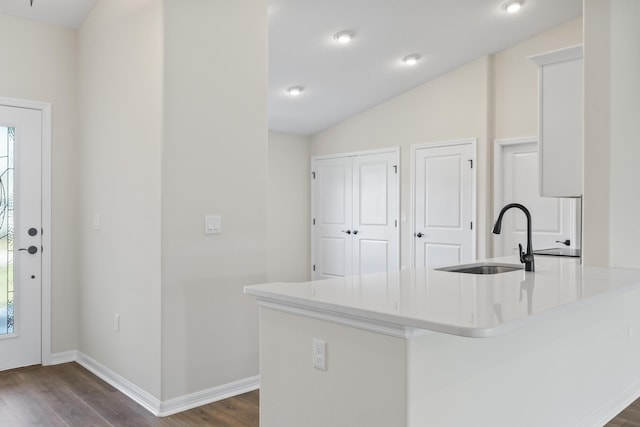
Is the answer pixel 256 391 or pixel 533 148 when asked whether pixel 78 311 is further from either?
pixel 533 148

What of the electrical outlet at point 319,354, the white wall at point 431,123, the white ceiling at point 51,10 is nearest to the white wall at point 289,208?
the white wall at point 431,123

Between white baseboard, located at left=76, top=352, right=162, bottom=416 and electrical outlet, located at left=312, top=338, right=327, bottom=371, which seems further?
white baseboard, located at left=76, top=352, right=162, bottom=416

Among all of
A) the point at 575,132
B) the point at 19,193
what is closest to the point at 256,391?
the point at 19,193

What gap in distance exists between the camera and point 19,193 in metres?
3.72

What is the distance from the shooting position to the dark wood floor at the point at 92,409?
9.08 ft

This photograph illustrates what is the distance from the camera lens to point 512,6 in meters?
4.39

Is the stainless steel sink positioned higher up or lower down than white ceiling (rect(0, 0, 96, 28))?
lower down

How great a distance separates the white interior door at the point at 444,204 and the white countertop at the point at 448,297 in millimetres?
3006

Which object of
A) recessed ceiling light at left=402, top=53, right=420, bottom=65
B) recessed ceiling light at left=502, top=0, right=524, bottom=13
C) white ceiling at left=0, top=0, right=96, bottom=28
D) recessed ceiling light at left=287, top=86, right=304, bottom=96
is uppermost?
recessed ceiling light at left=502, top=0, right=524, bottom=13

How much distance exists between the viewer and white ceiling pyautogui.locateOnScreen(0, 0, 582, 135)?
13.3 feet

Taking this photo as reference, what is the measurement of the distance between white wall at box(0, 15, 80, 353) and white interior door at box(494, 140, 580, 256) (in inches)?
161

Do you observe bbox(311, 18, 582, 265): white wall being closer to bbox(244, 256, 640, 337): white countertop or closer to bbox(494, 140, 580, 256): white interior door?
bbox(494, 140, 580, 256): white interior door

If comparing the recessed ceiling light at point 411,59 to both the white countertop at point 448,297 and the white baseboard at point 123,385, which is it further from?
the white baseboard at point 123,385

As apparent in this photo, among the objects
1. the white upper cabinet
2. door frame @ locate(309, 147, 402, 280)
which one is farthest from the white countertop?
door frame @ locate(309, 147, 402, 280)
